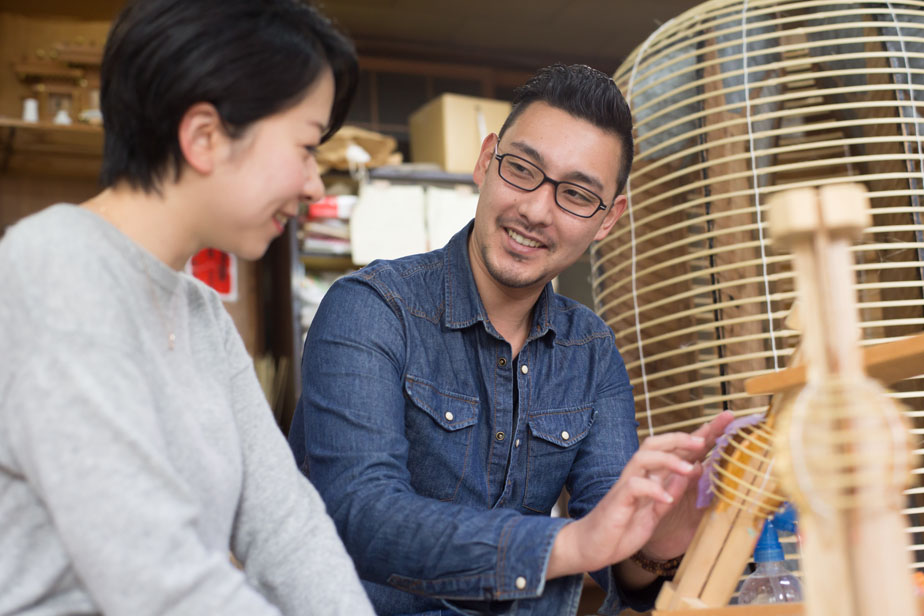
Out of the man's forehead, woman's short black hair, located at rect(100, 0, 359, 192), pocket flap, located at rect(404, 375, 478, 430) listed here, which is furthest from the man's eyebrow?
woman's short black hair, located at rect(100, 0, 359, 192)

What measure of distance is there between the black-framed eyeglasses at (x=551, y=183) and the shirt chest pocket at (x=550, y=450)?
339mm

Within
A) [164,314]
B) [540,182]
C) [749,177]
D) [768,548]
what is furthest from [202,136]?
[749,177]

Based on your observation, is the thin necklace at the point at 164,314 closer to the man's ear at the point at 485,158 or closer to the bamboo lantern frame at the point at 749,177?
the man's ear at the point at 485,158

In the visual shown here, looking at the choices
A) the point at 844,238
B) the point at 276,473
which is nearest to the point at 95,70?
the point at 276,473

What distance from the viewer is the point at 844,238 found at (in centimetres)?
57

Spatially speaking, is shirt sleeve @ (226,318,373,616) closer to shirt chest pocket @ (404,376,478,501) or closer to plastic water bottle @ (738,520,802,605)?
shirt chest pocket @ (404,376,478,501)

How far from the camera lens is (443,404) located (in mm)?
1464

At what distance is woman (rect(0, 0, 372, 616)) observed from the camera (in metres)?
0.79

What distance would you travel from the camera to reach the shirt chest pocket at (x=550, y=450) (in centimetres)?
154

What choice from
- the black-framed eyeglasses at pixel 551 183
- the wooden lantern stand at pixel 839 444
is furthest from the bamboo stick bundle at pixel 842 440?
the black-framed eyeglasses at pixel 551 183

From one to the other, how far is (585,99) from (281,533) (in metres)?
0.92

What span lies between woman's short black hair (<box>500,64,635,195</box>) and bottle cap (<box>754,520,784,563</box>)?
70 cm

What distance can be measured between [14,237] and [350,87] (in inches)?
16.2

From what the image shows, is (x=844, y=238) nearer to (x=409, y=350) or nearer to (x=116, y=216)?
(x=116, y=216)
